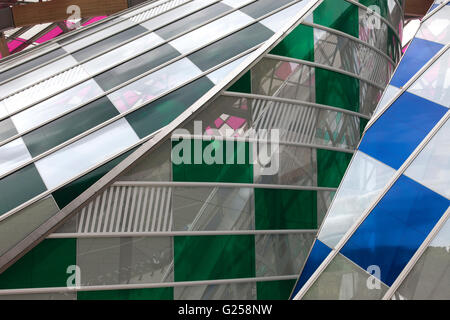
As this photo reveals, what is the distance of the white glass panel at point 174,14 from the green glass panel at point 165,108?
351cm

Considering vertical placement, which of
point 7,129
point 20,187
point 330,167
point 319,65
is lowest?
point 20,187

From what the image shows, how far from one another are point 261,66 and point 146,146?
3.75 metres

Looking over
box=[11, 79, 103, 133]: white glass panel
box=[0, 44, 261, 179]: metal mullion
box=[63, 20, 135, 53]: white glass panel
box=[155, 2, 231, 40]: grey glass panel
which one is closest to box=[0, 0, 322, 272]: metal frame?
box=[0, 44, 261, 179]: metal mullion

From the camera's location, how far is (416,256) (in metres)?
8.22

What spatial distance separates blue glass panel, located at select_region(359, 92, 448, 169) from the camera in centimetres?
937

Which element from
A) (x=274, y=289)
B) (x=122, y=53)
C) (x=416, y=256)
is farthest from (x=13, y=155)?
(x=416, y=256)

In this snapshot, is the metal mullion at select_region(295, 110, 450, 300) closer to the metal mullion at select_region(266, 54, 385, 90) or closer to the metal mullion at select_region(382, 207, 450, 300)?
the metal mullion at select_region(382, 207, 450, 300)

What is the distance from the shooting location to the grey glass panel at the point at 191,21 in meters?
13.5

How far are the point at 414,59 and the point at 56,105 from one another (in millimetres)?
8391

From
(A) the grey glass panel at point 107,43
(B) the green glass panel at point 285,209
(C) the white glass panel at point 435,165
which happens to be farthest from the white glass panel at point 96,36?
(C) the white glass panel at point 435,165

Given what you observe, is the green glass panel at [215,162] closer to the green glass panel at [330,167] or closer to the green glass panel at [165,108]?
the green glass panel at [165,108]

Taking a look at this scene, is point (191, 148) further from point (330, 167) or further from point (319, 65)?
point (319, 65)

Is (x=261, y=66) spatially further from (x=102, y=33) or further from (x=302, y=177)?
(x=102, y=33)

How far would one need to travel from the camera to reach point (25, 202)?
9586 millimetres
